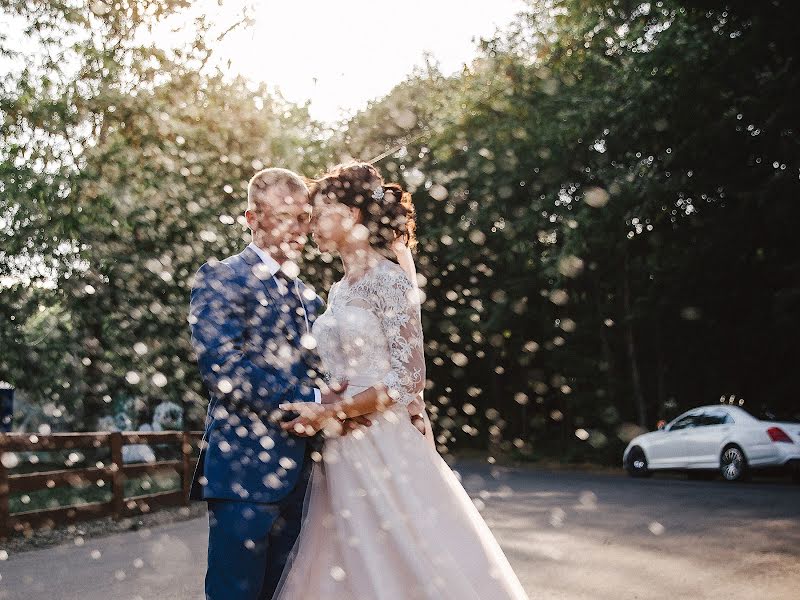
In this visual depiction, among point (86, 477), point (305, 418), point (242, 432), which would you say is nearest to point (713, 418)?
point (86, 477)

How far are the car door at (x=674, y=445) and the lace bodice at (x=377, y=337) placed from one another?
18.2 metres

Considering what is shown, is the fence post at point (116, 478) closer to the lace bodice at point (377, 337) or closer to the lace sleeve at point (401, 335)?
the lace bodice at point (377, 337)

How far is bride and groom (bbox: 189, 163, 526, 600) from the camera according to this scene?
3672 mm

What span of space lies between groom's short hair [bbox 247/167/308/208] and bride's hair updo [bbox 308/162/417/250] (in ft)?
0.95

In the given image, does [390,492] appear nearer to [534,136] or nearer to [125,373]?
[125,373]

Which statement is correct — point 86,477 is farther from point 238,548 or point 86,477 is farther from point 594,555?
point 238,548

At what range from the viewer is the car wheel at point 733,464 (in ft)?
64.8

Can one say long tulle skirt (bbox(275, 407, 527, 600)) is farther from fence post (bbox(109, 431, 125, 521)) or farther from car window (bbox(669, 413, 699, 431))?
car window (bbox(669, 413, 699, 431))

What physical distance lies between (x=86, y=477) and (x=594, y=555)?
19.7 feet

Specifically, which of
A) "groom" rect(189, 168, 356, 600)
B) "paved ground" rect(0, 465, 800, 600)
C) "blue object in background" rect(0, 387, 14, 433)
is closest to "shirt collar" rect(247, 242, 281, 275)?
"groom" rect(189, 168, 356, 600)

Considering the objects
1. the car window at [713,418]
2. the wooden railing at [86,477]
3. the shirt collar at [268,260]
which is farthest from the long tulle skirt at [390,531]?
the car window at [713,418]

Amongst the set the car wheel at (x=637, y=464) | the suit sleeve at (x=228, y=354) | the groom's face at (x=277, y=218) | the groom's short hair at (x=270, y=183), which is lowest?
the car wheel at (x=637, y=464)

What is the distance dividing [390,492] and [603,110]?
23.1m

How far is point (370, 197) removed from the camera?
14.4 feet
